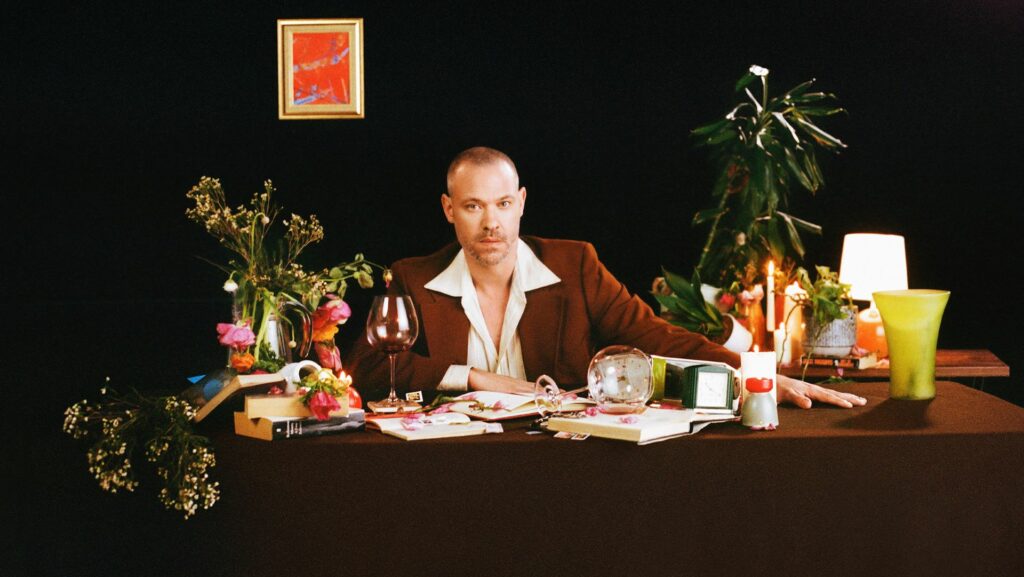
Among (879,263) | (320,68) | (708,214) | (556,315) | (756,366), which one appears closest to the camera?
(756,366)

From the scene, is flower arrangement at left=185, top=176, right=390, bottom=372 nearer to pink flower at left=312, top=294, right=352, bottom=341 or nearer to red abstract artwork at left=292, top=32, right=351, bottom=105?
pink flower at left=312, top=294, right=352, bottom=341

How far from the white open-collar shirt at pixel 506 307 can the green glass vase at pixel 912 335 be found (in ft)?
3.48

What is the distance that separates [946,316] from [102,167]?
3598 mm

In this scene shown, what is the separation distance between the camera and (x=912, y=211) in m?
3.79

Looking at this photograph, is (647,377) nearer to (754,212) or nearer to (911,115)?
(754,212)

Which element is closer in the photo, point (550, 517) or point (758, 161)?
point (550, 517)

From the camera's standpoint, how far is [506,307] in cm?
273

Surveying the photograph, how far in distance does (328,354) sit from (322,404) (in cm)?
26

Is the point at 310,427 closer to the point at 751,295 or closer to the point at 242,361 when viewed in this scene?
the point at 242,361

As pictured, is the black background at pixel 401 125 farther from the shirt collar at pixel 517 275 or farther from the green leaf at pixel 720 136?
the shirt collar at pixel 517 275

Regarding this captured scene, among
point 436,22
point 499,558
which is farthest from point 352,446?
point 436,22

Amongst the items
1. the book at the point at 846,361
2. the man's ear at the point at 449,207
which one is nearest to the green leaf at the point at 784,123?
the book at the point at 846,361

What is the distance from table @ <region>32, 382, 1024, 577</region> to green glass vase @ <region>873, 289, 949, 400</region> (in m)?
0.33

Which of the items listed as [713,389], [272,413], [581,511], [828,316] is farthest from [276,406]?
[828,316]
